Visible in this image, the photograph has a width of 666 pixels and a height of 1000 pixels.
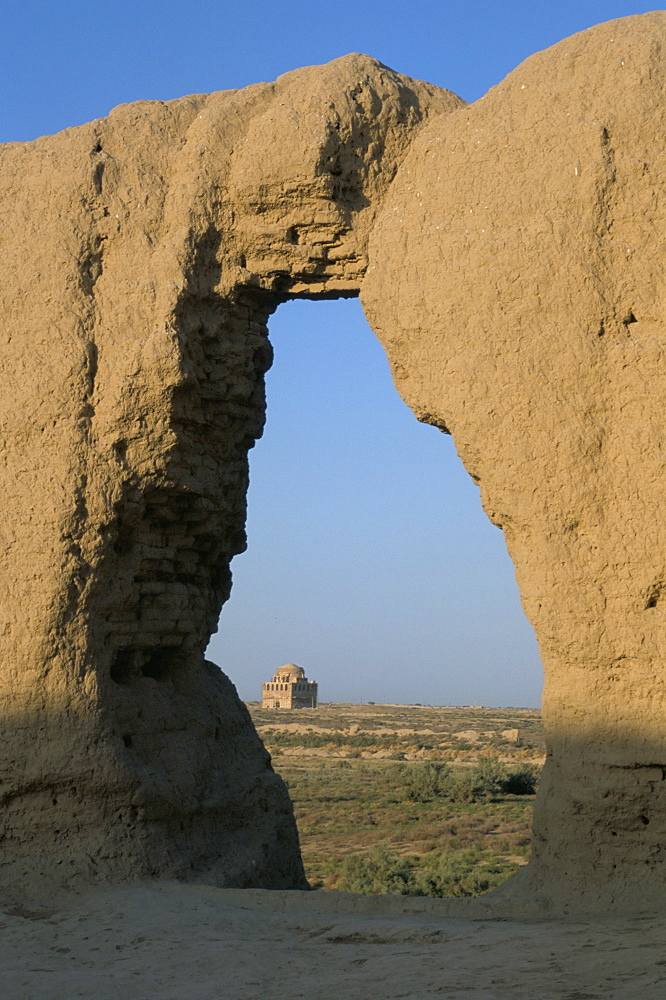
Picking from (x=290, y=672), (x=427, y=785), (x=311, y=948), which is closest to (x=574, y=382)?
(x=311, y=948)

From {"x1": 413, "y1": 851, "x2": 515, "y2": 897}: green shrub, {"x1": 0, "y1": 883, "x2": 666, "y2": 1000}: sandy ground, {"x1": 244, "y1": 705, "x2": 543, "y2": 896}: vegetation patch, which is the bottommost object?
{"x1": 244, "y1": 705, "x2": 543, "y2": 896}: vegetation patch

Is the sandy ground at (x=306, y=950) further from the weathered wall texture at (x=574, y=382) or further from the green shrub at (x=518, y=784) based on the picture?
the green shrub at (x=518, y=784)

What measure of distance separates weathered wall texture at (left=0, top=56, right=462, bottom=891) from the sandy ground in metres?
0.65

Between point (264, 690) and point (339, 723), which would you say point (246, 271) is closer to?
point (339, 723)

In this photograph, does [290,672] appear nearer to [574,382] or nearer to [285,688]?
[285,688]

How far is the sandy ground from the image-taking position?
13.5 feet

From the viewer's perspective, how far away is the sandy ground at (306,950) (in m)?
4.11

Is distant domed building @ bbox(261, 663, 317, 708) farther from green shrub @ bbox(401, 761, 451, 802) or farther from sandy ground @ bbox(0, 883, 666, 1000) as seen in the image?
sandy ground @ bbox(0, 883, 666, 1000)

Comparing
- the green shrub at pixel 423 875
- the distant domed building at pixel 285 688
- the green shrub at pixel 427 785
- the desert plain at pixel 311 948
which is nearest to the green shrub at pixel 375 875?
the green shrub at pixel 423 875

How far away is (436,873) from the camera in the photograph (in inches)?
422

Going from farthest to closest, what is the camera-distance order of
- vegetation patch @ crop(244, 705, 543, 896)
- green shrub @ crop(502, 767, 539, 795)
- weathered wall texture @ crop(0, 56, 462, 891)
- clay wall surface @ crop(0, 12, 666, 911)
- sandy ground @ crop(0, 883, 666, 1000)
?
green shrub @ crop(502, 767, 539, 795) < vegetation patch @ crop(244, 705, 543, 896) < weathered wall texture @ crop(0, 56, 462, 891) < clay wall surface @ crop(0, 12, 666, 911) < sandy ground @ crop(0, 883, 666, 1000)

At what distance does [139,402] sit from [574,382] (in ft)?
9.07

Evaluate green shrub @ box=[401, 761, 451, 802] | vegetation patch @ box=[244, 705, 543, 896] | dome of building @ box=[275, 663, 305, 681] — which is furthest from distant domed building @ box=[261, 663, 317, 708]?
green shrub @ box=[401, 761, 451, 802]

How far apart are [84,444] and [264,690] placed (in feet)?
175
